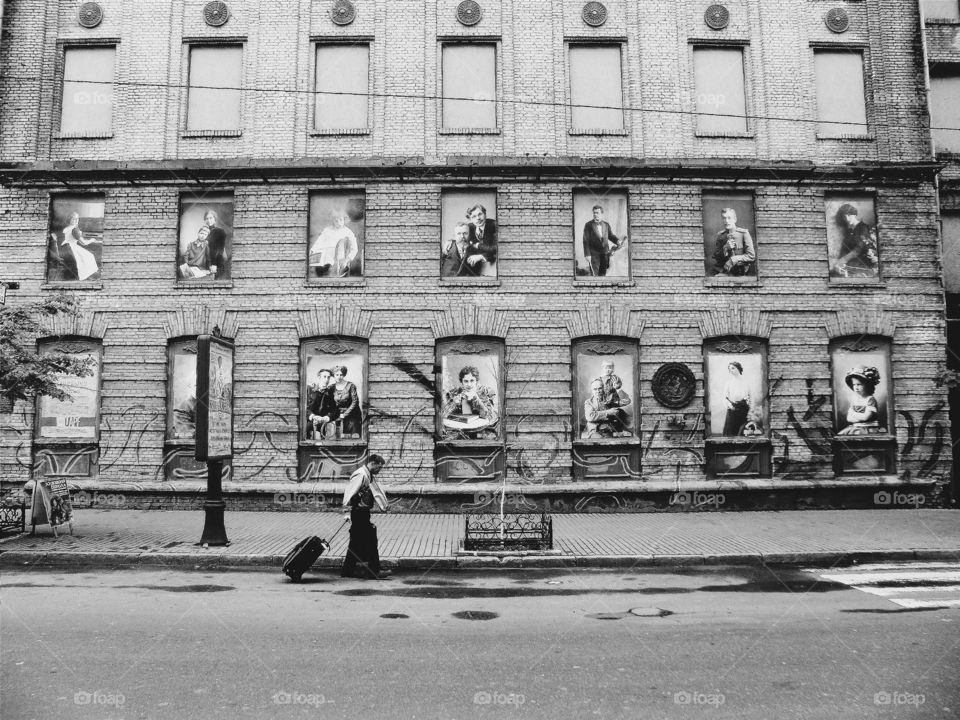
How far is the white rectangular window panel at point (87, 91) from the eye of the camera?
17.0 meters

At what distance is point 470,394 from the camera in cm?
1614

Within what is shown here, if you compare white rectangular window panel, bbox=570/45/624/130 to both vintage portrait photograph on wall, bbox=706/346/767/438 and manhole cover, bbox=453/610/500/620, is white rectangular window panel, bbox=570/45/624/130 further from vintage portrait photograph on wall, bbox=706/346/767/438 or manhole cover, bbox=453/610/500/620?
manhole cover, bbox=453/610/500/620

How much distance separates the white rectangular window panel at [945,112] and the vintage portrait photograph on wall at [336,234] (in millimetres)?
13907

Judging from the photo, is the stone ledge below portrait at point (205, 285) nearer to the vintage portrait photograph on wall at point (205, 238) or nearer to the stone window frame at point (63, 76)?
the vintage portrait photograph on wall at point (205, 238)

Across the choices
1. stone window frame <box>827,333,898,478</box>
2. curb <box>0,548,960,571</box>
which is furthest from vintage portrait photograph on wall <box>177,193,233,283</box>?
stone window frame <box>827,333,898,478</box>

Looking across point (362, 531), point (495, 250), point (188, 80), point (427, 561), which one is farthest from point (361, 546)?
point (188, 80)

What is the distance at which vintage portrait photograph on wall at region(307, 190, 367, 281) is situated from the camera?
16.5m

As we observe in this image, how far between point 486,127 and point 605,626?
12376mm

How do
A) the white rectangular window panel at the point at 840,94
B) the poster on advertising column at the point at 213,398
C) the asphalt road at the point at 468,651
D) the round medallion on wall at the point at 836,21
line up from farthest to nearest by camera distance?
the round medallion on wall at the point at 836,21 → the white rectangular window panel at the point at 840,94 → the poster on advertising column at the point at 213,398 → the asphalt road at the point at 468,651

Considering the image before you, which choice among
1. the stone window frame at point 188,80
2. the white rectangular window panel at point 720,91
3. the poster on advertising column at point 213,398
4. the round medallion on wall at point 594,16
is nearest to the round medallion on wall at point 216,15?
the stone window frame at point 188,80

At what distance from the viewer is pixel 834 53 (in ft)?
57.7

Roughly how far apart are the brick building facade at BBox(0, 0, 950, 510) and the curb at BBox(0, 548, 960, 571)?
483 centimetres

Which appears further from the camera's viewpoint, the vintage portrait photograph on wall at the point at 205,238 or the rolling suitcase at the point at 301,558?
the vintage portrait photograph on wall at the point at 205,238

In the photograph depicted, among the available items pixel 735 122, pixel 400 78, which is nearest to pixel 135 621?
pixel 400 78
